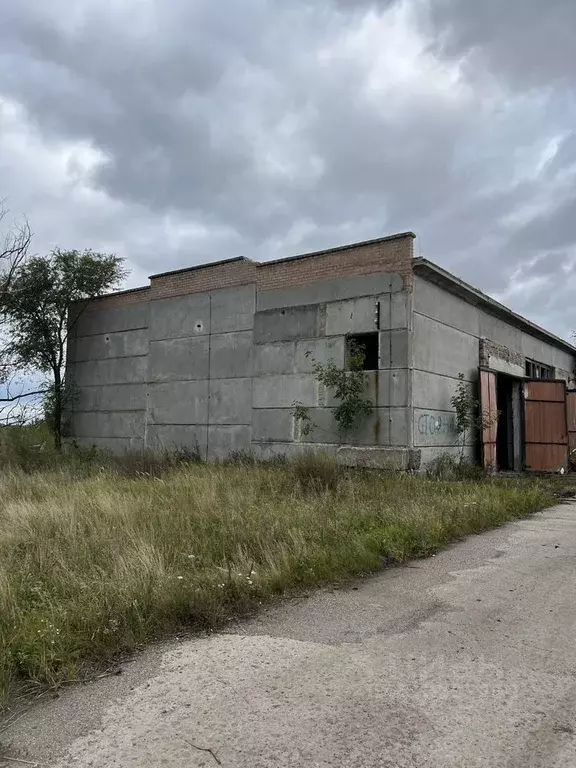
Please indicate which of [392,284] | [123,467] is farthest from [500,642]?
[123,467]

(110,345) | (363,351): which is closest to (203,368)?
(110,345)

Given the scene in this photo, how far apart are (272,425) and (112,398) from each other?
6386 millimetres

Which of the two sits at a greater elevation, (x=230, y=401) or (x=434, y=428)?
(x=230, y=401)

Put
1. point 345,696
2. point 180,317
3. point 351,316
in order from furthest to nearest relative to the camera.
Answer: point 180,317 → point 351,316 → point 345,696

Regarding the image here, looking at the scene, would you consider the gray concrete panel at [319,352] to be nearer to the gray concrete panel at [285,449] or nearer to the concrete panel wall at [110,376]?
the gray concrete panel at [285,449]

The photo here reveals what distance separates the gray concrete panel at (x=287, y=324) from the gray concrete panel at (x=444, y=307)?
7.77 feet

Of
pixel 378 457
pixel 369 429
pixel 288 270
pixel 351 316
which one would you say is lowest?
pixel 378 457

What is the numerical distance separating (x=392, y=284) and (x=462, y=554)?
25.2 ft

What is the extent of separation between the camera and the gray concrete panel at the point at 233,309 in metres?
15.5

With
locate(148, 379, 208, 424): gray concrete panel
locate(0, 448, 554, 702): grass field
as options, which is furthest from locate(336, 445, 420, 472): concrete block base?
locate(148, 379, 208, 424): gray concrete panel

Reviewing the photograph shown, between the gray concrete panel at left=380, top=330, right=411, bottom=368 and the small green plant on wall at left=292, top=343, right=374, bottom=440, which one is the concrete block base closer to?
the small green plant on wall at left=292, top=343, right=374, bottom=440

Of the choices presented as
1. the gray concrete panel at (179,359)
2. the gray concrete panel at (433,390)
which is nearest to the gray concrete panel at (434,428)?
the gray concrete panel at (433,390)

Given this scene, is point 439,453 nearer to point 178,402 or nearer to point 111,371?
point 178,402

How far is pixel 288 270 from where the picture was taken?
582 inches
